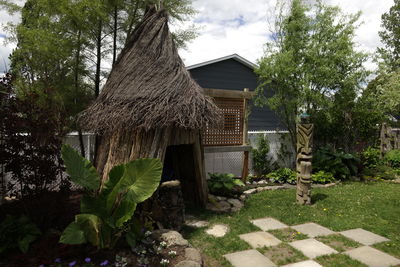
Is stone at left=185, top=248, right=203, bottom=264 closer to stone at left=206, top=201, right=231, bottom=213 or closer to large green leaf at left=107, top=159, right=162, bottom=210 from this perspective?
large green leaf at left=107, top=159, right=162, bottom=210

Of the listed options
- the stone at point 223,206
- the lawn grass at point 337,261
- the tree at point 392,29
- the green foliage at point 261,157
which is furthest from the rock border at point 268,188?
the tree at point 392,29

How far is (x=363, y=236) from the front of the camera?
450 centimetres

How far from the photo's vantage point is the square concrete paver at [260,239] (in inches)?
164

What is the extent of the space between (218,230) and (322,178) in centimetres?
467

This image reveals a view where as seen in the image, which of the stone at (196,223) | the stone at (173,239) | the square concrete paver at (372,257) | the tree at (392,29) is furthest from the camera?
the tree at (392,29)

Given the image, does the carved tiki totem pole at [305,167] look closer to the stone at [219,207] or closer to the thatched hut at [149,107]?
the stone at [219,207]

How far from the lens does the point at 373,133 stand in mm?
10891

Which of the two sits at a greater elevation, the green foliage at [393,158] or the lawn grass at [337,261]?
the green foliage at [393,158]

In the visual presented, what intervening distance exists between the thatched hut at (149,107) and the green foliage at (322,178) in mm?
4018

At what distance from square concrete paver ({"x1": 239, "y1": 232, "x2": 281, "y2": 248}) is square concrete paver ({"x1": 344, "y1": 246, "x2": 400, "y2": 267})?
Answer: 3.35 ft

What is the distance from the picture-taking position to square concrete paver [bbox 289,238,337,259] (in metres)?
3.88

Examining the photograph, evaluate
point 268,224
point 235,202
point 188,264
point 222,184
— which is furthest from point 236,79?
point 188,264

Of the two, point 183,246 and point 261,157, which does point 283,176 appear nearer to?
point 261,157

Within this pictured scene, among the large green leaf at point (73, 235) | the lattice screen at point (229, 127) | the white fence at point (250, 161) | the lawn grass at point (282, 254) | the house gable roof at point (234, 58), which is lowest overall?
the lawn grass at point (282, 254)
